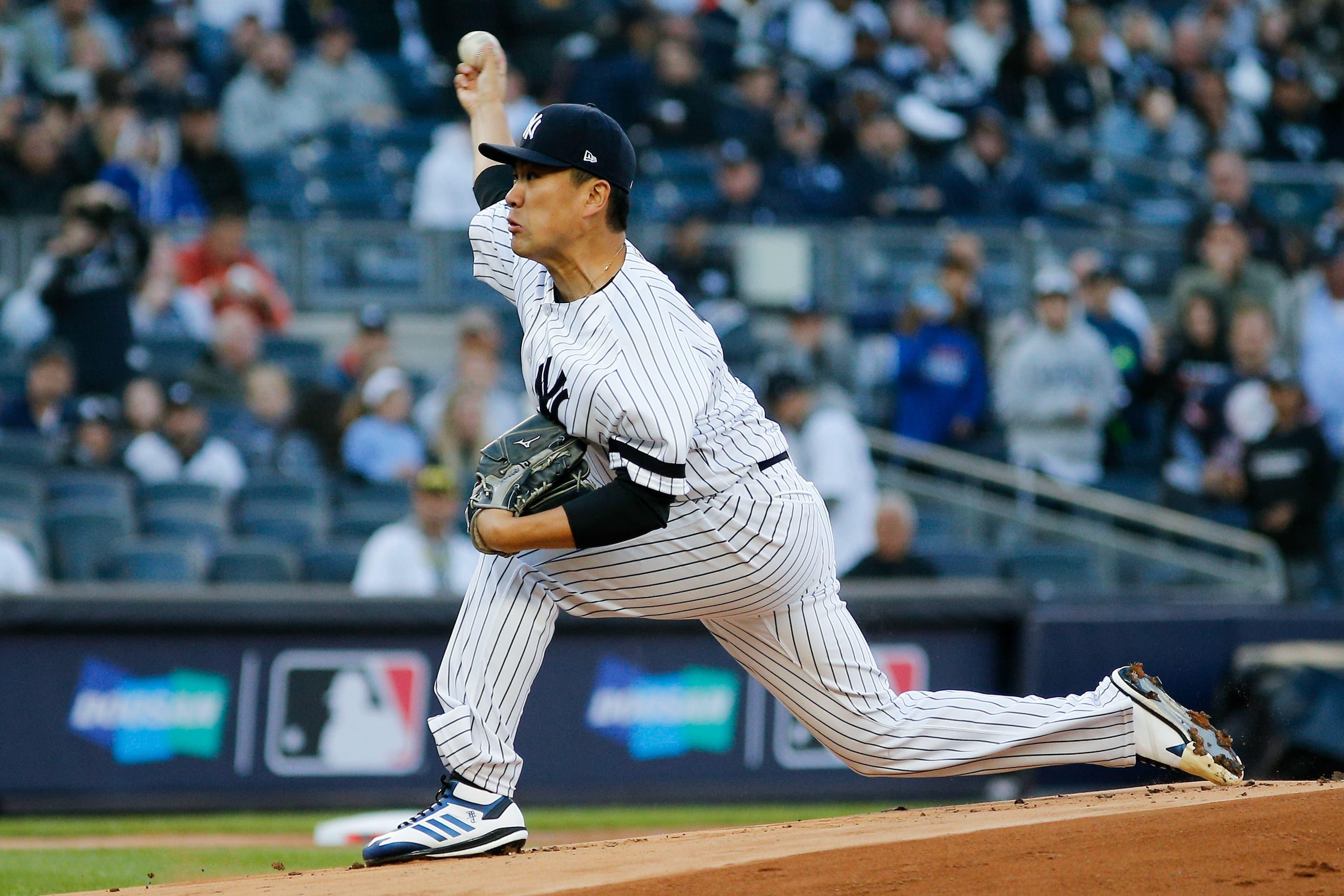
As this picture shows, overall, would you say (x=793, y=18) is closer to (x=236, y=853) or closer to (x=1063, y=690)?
(x=1063, y=690)

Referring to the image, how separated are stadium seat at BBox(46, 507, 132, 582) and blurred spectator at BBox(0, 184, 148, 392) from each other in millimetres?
1051

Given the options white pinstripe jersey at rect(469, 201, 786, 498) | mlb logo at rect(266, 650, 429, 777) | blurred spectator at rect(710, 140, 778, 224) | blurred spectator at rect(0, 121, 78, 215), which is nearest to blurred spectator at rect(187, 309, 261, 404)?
blurred spectator at rect(0, 121, 78, 215)

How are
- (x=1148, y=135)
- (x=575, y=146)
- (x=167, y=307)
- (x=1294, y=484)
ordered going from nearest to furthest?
(x=575, y=146)
(x=167, y=307)
(x=1294, y=484)
(x=1148, y=135)

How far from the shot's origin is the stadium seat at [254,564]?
27.3 feet

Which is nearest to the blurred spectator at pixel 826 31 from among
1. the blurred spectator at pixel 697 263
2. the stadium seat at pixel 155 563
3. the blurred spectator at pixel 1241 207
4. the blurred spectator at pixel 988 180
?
the blurred spectator at pixel 988 180

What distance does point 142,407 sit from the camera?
29.2 ft

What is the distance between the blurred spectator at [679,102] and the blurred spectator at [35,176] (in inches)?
151

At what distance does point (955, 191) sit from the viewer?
38.9 ft

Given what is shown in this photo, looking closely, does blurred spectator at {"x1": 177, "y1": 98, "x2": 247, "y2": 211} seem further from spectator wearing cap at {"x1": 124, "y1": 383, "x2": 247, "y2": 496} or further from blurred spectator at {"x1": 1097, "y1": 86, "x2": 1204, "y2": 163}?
blurred spectator at {"x1": 1097, "y1": 86, "x2": 1204, "y2": 163}

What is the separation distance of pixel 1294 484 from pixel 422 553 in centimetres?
512

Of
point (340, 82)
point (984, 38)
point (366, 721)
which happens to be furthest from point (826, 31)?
point (366, 721)

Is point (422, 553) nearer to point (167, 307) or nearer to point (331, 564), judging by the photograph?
point (331, 564)

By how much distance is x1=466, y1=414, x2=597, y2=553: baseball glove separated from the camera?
3781 millimetres

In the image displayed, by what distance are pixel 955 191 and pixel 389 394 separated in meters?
4.70
